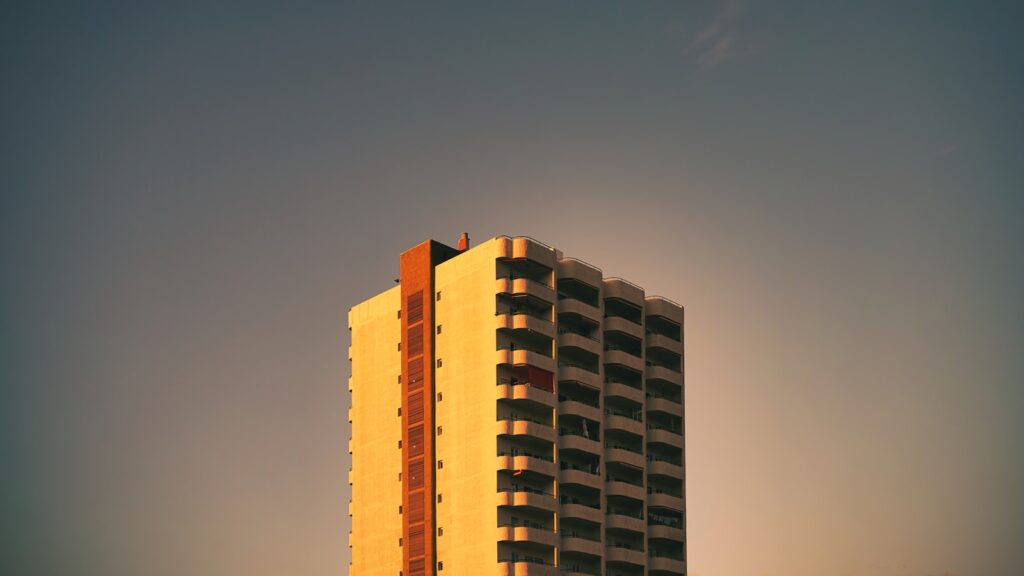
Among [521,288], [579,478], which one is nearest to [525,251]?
[521,288]

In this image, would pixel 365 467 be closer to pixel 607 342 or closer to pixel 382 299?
pixel 382 299

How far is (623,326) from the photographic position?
126 metres

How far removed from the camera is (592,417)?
395ft

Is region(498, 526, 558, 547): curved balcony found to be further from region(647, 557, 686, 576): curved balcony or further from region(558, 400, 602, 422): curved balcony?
region(647, 557, 686, 576): curved balcony

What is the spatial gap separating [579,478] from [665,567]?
15.0 metres

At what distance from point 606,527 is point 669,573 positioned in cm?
967

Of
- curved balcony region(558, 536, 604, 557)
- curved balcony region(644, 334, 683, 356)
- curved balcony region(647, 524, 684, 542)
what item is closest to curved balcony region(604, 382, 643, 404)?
curved balcony region(644, 334, 683, 356)

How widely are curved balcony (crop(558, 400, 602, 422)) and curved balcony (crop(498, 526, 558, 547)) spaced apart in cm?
1060

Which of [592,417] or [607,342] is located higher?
[607,342]

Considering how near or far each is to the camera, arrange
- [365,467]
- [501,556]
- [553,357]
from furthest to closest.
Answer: [365,467] < [553,357] < [501,556]

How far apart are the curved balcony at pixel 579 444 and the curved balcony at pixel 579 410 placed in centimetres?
199

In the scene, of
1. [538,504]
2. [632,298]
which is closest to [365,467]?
[538,504]

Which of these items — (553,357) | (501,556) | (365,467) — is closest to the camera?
(501,556)

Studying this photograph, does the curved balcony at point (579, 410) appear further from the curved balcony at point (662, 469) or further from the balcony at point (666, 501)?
the balcony at point (666, 501)
